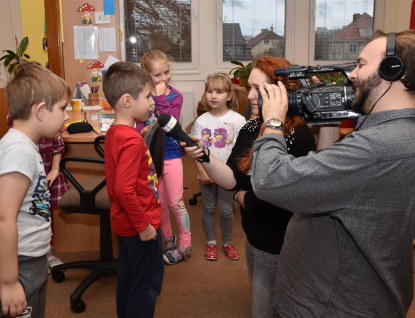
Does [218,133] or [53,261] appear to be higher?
[218,133]

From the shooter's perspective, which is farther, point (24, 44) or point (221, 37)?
point (221, 37)

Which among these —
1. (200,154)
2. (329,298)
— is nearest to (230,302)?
(200,154)

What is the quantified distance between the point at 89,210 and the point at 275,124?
4.49ft

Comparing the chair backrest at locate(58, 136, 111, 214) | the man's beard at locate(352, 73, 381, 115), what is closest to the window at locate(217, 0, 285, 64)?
the chair backrest at locate(58, 136, 111, 214)

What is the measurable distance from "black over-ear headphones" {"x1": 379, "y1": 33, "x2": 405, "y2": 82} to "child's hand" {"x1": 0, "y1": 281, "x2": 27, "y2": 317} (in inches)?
40.8

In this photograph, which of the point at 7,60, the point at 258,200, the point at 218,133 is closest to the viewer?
the point at 258,200

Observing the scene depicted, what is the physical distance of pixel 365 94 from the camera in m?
0.98

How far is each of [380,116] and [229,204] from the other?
175 centimetres

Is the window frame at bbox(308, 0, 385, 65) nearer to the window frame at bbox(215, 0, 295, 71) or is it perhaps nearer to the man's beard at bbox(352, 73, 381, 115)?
the window frame at bbox(215, 0, 295, 71)

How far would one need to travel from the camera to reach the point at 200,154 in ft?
4.54

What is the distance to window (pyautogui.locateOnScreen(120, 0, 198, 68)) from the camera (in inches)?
210

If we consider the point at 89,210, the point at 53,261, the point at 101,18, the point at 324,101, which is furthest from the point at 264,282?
the point at 101,18

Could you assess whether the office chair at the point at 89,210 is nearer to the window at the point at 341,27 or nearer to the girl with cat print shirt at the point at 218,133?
the girl with cat print shirt at the point at 218,133

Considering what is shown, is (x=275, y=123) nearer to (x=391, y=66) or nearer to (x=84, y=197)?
(x=391, y=66)
